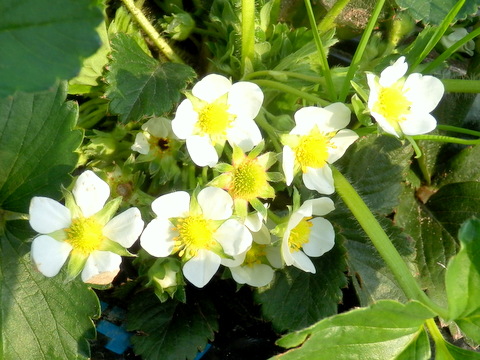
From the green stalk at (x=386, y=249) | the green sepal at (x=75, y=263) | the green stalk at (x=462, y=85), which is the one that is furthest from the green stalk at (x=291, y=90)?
the green sepal at (x=75, y=263)

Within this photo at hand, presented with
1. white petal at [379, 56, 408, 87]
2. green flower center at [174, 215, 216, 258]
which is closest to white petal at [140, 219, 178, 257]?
green flower center at [174, 215, 216, 258]

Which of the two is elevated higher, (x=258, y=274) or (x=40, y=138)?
(x=40, y=138)

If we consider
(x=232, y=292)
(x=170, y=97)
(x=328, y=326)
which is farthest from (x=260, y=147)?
(x=232, y=292)

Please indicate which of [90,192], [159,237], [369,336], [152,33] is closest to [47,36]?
[90,192]

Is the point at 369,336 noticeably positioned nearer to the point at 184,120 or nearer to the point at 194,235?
the point at 194,235

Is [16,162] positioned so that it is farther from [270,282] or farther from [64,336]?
[270,282]

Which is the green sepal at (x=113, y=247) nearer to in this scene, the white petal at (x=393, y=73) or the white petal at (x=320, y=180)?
the white petal at (x=320, y=180)

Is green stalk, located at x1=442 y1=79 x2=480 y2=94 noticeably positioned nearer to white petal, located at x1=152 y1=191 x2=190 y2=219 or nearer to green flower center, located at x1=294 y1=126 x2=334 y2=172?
green flower center, located at x1=294 y1=126 x2=334 y2=172

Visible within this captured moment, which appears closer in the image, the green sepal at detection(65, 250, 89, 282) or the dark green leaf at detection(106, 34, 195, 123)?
the green sepal at detection(65, 250, 89, 282)
